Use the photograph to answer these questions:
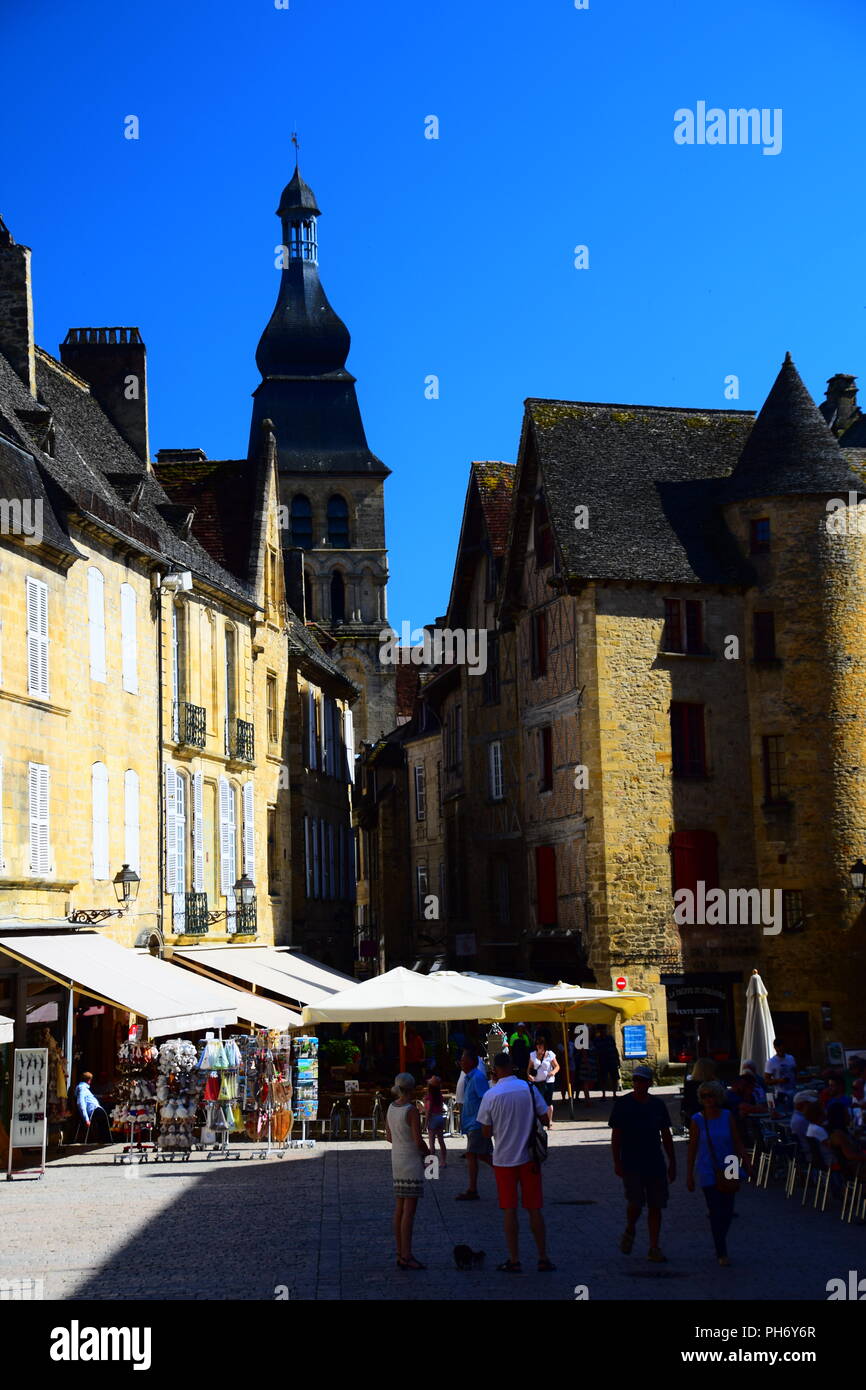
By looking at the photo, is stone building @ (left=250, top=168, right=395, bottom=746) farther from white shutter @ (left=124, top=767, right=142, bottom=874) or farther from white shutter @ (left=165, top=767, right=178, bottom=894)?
white shutter @ (left=124, top=767, right=142, bottom=874)

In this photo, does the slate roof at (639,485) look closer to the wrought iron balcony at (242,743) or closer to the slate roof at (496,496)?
the slate roof at (496,496)

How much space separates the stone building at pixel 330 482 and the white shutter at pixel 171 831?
1996 inches

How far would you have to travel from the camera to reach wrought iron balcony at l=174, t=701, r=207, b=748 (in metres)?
28.8

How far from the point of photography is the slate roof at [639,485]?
35.8 m

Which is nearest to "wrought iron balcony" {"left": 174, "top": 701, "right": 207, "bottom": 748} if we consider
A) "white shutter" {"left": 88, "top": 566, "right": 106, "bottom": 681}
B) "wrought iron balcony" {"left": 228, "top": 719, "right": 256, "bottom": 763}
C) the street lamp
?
"wrought iron balcony" {"left": 228, "top": 719, "right": 256, "bottom": 763}

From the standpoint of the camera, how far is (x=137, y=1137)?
22.4 metres

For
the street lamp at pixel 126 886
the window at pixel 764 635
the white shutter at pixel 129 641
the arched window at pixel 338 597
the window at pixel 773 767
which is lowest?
the street lamp at pixel 126 886

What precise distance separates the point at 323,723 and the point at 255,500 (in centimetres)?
832

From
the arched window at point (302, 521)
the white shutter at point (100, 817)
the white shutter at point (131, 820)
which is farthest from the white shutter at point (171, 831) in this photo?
the arched window at point (302, 521)

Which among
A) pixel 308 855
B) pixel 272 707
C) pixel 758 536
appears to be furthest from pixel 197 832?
pixel 758 536

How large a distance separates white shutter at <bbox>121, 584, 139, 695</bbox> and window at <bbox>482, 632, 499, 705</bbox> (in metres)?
14.8

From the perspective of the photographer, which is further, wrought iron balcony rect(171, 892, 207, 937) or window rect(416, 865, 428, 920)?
window rect(416, 865, 428, 920)
